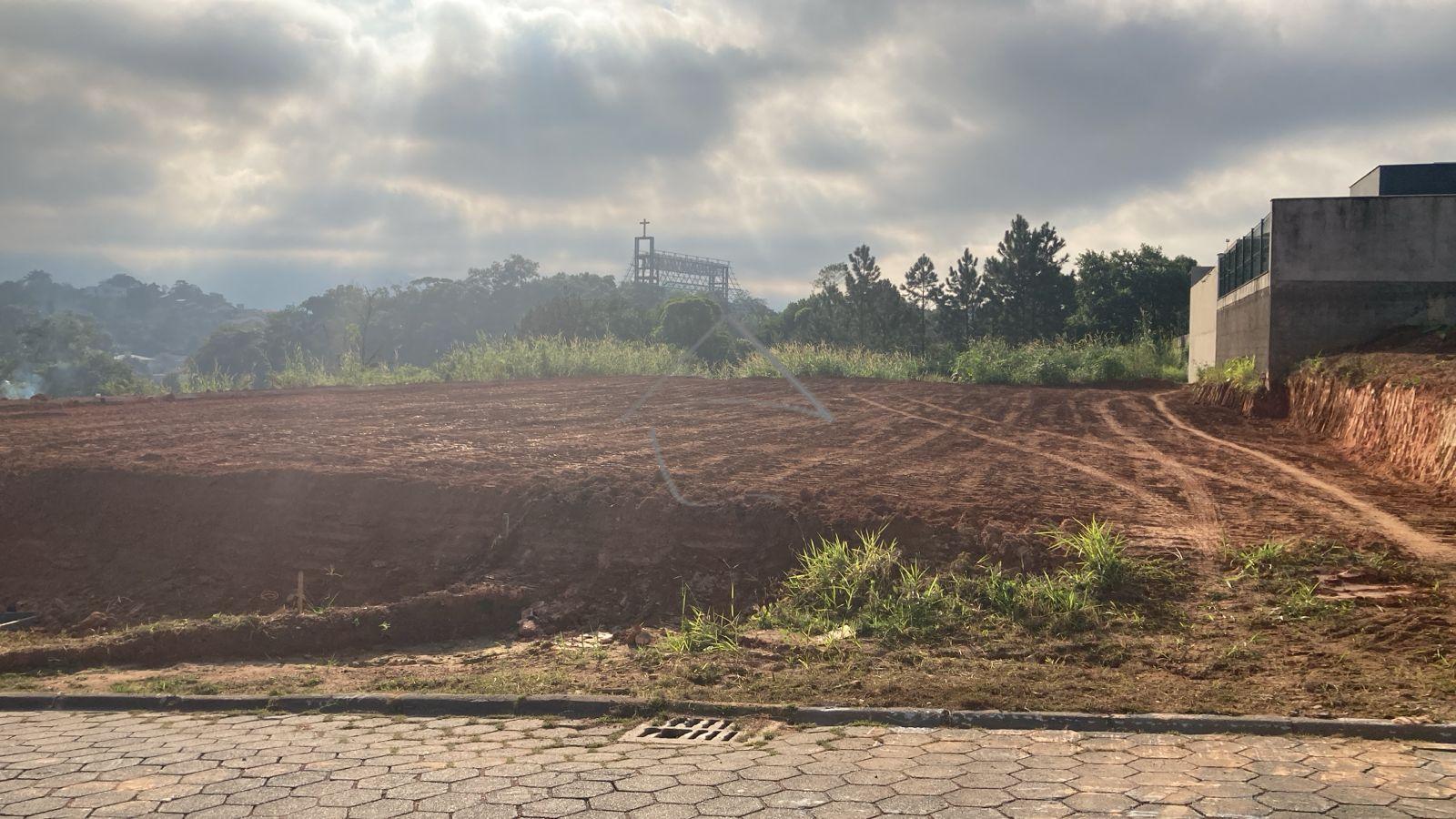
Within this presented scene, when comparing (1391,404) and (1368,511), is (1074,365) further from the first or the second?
(1368,511)

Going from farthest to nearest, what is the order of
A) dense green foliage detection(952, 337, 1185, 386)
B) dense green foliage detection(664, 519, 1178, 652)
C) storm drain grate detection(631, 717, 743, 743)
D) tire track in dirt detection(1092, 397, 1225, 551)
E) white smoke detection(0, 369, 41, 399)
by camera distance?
white smoke detection(0, 369, 41, 399)
dense green foliage detection(952, 337, 1185, 386)
tire track in dirt detection(1092, 397, 1225, 551)
dense green foliage detection(664, 519, 1178, 652)
storm drain grate detection(631, 717, 743, 743)

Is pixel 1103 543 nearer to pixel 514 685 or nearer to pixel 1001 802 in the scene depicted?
pixel 1001 802

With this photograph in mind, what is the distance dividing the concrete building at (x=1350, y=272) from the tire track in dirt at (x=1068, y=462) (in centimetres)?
511

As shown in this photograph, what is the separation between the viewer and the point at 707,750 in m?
4.64

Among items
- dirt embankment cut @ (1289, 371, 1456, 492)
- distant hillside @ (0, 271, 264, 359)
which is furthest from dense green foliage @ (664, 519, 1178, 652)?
distant hillside @ (0, 271, 264, 359)

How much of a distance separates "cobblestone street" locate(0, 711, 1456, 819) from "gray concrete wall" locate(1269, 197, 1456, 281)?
12.1 meters

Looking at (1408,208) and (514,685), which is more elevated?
(1408,208)

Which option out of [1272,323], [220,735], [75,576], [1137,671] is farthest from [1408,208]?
[75,576]

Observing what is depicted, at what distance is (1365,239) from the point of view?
47.1 ft

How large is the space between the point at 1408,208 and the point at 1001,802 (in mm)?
14330

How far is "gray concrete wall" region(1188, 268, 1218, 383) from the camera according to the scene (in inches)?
783

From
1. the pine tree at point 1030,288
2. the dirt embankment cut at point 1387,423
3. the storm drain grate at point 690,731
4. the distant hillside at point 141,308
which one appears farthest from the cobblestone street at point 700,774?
the distant hillside at point 141,308

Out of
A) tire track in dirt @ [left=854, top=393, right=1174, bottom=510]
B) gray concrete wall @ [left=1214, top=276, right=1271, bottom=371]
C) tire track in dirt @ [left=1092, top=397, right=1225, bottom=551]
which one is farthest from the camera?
gray concrete wall @ [left=1214, top=276, right=1271, bottom=371]

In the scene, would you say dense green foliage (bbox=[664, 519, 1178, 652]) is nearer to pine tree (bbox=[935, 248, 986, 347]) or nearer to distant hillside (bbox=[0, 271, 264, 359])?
pine tree (bbox=[935, 248, 986, 347])
